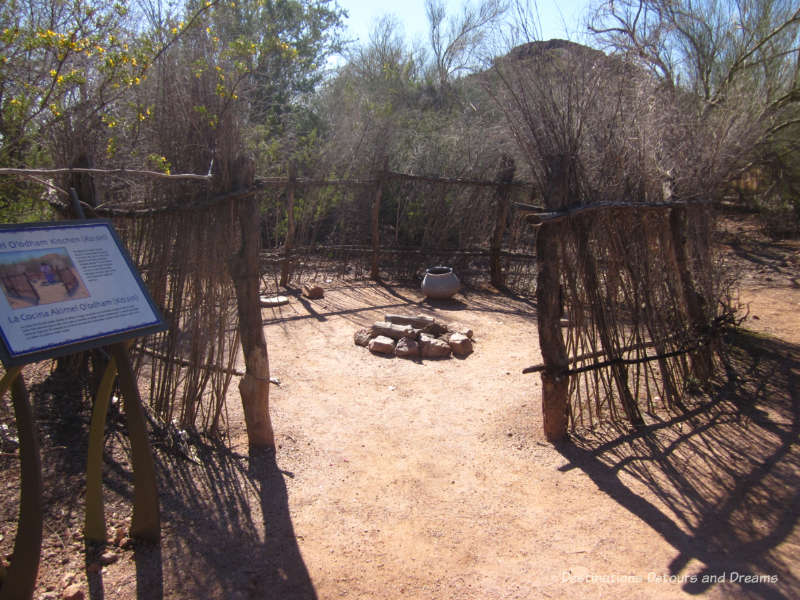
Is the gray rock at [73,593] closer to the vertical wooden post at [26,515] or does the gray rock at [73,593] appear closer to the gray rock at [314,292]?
the vertical wooden post at [26,515]

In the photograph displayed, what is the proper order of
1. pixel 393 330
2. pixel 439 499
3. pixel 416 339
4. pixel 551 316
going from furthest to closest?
1. pixel 393 330
2. pixel 416 339
3. pixel 551 316
4. pixel 439 499

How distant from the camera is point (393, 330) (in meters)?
6.41

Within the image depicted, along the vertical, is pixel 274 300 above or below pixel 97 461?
below

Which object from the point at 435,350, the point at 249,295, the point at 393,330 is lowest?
the point at 435,350

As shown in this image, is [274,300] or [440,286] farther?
[440,286]

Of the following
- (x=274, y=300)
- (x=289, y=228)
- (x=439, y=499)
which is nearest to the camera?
(x=439, y=499)

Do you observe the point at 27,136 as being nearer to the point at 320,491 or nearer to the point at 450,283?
the point at 320,491

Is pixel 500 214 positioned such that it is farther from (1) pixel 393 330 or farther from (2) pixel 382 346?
(2) pixel 382 346

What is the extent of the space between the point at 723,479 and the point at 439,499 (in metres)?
1.80

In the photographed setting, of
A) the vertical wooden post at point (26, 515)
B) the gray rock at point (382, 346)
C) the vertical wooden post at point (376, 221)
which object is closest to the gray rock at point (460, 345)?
the gray rock at point (382, 346)

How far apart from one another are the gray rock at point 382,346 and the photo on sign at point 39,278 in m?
3.95

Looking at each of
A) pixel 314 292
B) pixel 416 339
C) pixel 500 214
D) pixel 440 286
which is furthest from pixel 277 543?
pixel 500 214

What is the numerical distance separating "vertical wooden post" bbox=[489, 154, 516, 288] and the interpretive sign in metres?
7.28

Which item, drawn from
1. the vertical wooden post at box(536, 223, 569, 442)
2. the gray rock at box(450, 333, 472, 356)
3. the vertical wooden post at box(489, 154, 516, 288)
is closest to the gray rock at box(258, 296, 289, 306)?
the gray rock at box(450, 333, 472, 356)
